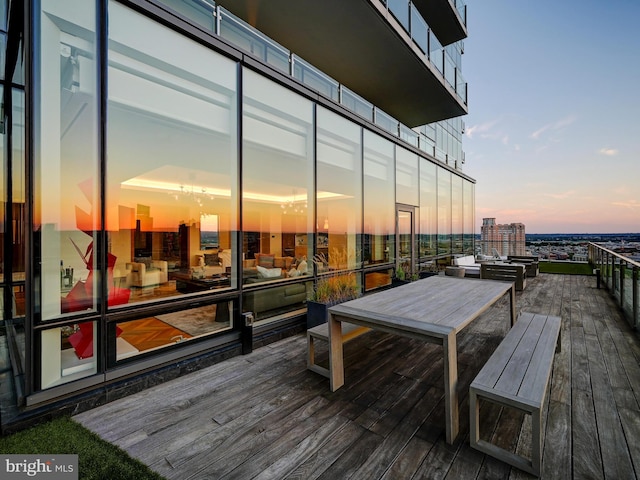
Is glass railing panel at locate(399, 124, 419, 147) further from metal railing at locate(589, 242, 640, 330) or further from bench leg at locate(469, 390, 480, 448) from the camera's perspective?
bench leg at locate(469, 390, 480, 448)

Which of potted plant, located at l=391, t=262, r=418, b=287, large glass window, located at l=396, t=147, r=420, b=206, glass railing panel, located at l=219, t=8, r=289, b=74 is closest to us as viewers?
glass railing panel, located at l=219, t=8, r=289, b=74

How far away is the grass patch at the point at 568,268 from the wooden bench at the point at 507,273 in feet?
11.9

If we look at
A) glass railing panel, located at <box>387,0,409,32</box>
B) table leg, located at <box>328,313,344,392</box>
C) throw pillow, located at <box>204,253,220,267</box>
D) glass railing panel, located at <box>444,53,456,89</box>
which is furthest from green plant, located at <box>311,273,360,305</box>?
glass railing panel, located at <box>444,53,456,89</box>

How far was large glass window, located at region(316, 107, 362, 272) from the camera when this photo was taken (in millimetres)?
4664

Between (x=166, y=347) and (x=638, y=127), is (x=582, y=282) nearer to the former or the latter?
(x=638, y=127)

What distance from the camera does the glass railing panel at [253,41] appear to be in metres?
3.37

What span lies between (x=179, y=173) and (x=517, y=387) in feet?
12.5

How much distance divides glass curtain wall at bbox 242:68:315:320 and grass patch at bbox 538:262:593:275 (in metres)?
9.61

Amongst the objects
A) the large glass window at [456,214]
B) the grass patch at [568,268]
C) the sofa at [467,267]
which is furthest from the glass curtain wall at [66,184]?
the grass patch at [568,268]

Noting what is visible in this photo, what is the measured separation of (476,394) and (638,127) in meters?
14.7

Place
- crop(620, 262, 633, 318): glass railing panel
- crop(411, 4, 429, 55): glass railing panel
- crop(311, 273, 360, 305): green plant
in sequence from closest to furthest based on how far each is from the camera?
crop(311, 273, 360, 305): green plant → crop(620, 262, 633, 318): glass railing panel → crop(411, 4, 429, 55): glass railing panel

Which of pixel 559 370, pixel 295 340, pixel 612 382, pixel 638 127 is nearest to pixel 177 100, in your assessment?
pixel 295 340

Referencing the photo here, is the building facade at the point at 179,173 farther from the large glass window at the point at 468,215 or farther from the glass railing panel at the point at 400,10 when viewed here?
the large glass window at the point at 468,215

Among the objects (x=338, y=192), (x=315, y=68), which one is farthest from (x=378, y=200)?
(x=315, y=68)
